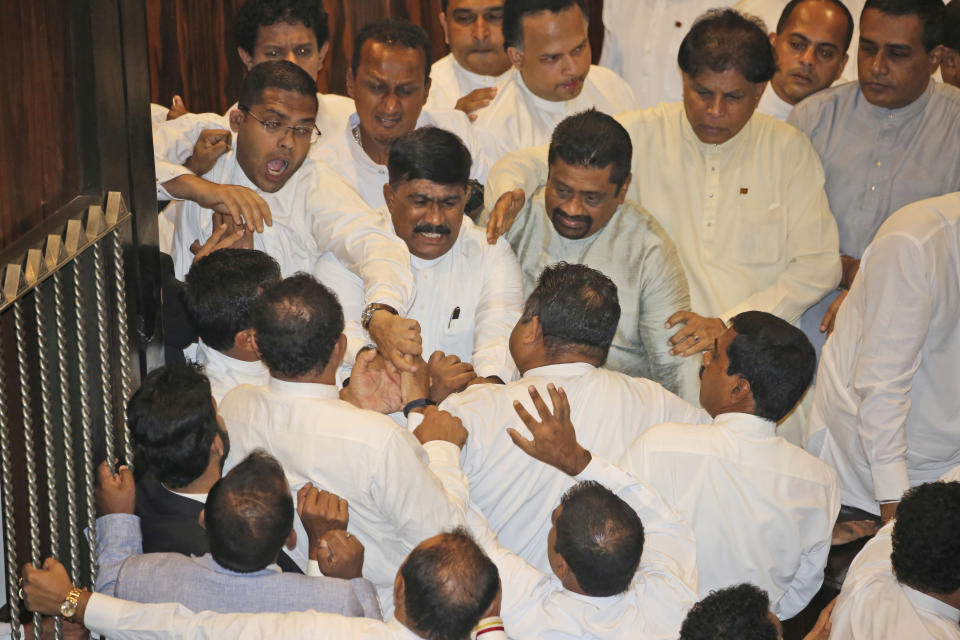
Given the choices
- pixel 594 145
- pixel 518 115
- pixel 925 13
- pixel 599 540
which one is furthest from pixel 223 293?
pixel 925 13

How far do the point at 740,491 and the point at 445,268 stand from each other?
1.35 m

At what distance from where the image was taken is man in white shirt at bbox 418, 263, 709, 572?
3002 millimetres

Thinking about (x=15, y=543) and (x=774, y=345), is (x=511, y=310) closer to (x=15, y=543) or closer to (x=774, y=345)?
(x=774, y=345)

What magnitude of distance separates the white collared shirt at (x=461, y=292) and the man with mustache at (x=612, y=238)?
21 cm

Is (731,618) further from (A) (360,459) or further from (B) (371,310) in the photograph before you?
(B) (371,310)

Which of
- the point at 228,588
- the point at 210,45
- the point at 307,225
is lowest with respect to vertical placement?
the point at 228,588

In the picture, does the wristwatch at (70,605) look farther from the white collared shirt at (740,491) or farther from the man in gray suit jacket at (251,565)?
the white collared shirt at (740,491)

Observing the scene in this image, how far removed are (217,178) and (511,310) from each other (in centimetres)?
114

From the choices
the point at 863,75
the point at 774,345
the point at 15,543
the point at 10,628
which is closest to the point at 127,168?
the point at 15,543

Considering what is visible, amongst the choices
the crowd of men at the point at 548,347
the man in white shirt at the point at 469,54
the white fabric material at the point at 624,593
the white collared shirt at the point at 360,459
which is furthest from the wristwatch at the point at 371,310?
the man in white shirt at the point at 469,54

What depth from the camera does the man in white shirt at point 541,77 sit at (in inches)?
176

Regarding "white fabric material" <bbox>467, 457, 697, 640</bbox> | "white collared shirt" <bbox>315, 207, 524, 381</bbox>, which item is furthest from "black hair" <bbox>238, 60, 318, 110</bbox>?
"white fabric material" <bbox>467, 457, 697, 640</bbox>

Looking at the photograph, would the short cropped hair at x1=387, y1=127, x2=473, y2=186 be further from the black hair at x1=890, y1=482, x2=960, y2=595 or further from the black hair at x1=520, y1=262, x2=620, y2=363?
the black hair at x1=890, y1=482, x2=960, y2=595

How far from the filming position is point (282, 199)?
3.95 metres
